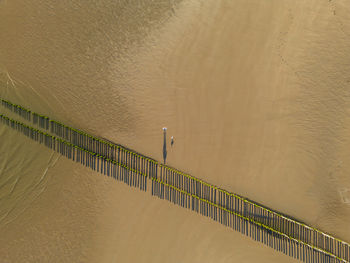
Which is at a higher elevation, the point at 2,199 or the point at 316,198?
the point at 316,198

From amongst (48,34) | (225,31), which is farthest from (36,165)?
(225,31)

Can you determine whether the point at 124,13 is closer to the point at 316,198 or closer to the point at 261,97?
the point at 261,97

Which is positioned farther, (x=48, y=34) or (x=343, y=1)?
(x=48, y=34)

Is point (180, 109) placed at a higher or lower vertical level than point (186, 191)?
→ higher
